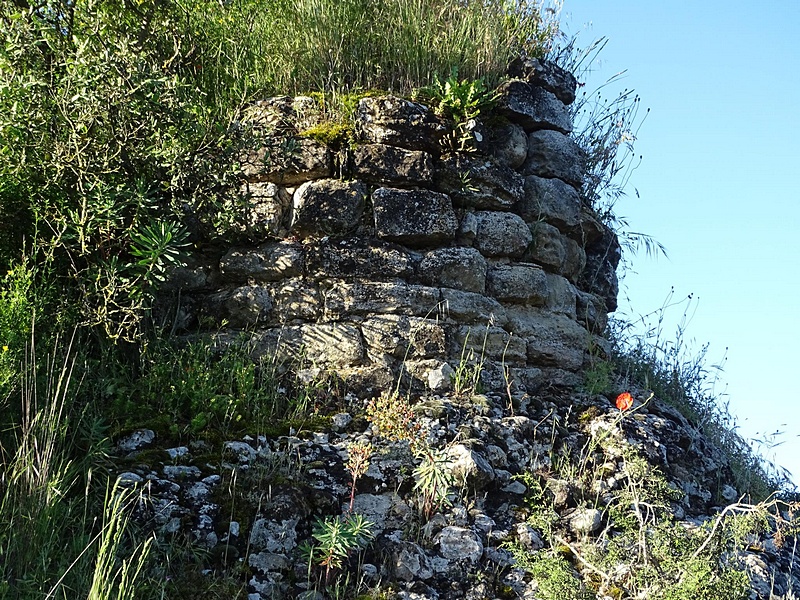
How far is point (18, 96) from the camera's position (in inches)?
198

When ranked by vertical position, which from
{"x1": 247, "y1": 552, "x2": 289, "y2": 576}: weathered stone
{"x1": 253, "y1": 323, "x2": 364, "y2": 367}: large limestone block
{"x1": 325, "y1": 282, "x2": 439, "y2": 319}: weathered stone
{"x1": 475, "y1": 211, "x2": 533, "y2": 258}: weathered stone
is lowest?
{"x1": 247, "y1": 552, "x2": 289, "y2": 576}: weathered stone

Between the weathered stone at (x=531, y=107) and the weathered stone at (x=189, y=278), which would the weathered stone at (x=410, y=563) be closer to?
the weathered stone at (x=189, y=278)

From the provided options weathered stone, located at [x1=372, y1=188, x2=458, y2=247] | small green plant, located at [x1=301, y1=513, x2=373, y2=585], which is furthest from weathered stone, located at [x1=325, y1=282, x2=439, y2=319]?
small green plant, located at [x1=301, y1=513, x2=373, y2=585]

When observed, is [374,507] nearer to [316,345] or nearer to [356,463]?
[356,463]

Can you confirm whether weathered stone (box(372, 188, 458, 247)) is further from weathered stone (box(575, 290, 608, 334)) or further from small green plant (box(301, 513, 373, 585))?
small green plant (box(301, 513, 373, 585))

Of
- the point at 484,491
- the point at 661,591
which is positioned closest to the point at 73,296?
the point at 484,491

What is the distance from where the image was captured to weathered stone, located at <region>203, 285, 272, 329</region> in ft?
18.8

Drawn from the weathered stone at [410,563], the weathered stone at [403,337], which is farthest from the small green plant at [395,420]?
the weathered stone at [410,563]

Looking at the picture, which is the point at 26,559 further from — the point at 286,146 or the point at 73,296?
the point at 286,146

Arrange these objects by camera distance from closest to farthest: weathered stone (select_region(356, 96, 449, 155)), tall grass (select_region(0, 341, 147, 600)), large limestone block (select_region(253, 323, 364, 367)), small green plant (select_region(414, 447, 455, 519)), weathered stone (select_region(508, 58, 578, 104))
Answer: tall grass (select_region(0, 341, 147, 600)) → small green plant (select_region(414, 447, 455, 519)) → large limestone block (select_region(253, 323, 364, 367)) → weathered stone (select_region(356, 96, 449, 155)) → weathered stone (select_region(508, 58, 578, 104))

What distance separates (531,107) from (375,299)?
2.42 m

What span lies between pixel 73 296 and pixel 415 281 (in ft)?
7.93

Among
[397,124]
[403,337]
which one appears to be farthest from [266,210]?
[403,337]

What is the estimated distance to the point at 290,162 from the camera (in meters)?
5.98
